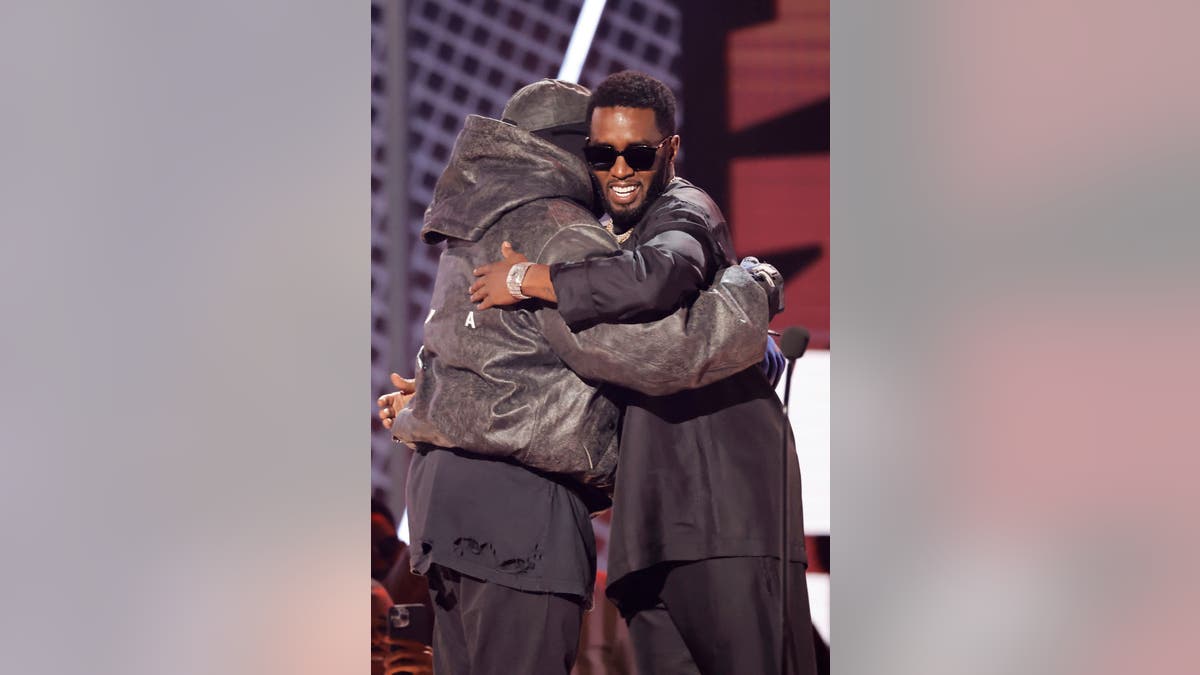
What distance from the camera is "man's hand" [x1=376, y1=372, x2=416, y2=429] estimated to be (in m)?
3.09

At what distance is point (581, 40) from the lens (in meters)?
3.23

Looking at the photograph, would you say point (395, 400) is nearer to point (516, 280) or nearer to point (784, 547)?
point (516, 280)

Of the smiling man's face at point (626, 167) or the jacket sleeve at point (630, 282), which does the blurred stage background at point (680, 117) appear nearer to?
the smiling man's face at point (626, 167)

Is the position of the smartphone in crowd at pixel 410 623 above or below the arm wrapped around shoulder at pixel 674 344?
below

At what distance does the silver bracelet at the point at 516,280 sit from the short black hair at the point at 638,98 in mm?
411

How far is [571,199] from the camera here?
8.77ft

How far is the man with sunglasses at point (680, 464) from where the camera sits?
8.43 ft

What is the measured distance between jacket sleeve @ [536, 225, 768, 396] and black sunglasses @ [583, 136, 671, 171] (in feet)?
0.58

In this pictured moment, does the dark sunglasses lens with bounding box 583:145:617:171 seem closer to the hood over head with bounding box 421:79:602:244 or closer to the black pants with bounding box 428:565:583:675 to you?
the hood over head with bounding box 421:79:602:244
